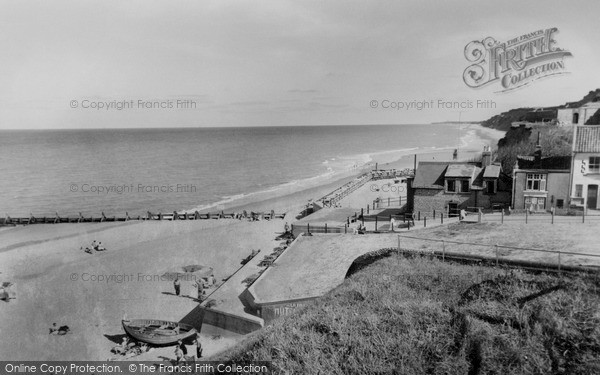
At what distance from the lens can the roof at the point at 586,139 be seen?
30734mm

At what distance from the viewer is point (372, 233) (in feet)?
108

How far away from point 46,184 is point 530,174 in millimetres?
79990

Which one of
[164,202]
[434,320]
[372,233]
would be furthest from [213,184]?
[434,320]

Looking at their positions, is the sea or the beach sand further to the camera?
the sea

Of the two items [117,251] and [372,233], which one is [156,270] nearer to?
[117,251]

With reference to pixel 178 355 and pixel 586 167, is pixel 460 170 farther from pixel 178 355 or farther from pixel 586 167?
pixel 178 355

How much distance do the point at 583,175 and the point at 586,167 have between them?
614mm

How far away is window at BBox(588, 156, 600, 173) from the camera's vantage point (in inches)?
1214

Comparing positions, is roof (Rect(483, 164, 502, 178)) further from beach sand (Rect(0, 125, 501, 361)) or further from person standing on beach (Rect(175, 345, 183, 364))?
person standing on beach (Rect(175, 345, 183, 364))

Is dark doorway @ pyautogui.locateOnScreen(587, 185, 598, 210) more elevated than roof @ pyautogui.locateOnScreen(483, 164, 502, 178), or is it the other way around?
roof @ pyautogui.locateOnScreen(483, 164, 502, 178)

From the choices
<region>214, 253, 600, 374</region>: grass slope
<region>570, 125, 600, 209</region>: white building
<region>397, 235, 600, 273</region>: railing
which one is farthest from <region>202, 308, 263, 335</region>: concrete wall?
<region>570, 125, 600, 209</region>: white building

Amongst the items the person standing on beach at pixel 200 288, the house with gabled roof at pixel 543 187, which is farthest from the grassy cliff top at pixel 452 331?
the house with gabled roof at pixel 543 187

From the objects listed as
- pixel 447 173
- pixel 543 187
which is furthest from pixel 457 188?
pixel 543 187

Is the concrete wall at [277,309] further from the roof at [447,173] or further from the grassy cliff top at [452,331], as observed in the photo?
the roof at [447,173]
